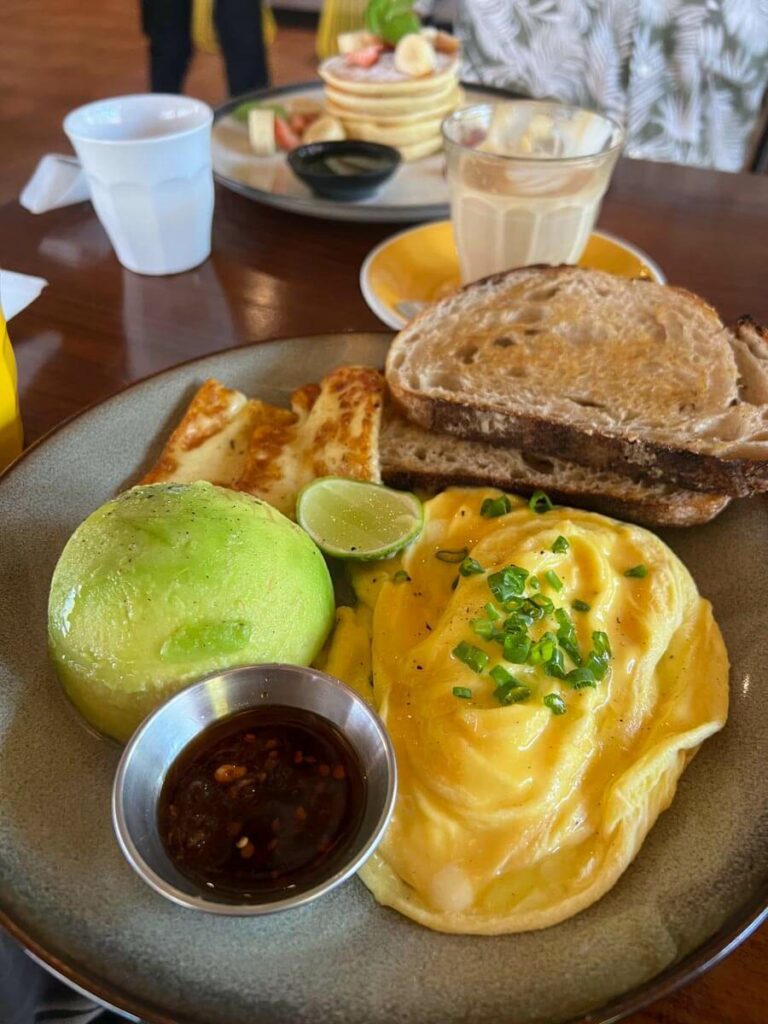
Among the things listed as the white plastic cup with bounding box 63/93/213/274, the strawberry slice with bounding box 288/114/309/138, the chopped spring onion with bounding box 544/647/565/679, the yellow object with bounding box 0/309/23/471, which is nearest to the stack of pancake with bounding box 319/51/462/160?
the strawberry slice with bounding box 288/114/309/138

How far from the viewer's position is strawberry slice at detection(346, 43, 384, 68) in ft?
13.3

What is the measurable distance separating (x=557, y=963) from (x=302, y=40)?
1225cm

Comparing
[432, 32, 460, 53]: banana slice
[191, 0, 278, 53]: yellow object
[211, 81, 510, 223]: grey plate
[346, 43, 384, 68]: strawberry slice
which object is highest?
[432, 32, 460, 53]: banana slice

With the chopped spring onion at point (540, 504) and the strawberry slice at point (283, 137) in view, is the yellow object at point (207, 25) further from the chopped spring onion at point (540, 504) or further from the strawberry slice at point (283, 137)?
the chopped spring onion at point (540, 504)

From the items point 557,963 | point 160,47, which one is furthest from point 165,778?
point 160,47

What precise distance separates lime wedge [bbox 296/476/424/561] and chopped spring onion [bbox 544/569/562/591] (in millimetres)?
378

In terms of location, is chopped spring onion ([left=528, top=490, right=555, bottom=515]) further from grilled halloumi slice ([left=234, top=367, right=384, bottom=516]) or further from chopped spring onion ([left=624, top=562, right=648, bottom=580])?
grilled halloumi slice ([left=234, top=367, right=384, bottom=516])

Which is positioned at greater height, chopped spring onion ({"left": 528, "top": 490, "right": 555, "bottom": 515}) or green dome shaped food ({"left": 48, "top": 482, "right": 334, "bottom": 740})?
green dome shaped food ({"left": 48, "top": 482, "right": 334, "bottom": 740})

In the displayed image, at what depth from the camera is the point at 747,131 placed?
6168mm

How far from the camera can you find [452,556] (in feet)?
6.83

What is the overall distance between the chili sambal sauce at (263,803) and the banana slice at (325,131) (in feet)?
10.3

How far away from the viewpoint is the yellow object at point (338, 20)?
30.2ft

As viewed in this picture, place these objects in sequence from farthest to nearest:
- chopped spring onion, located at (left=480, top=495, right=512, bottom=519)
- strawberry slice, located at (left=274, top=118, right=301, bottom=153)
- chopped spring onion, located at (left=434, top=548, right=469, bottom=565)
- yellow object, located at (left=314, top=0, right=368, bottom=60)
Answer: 1. yellow object, located at (left=314, top=0, right=368, bottom=60)
2. strawberry slice, located at (left=274, top=118, right=301, bottom=153)
3. chopped spring onion, located at (left=480, top=495, right=512, bottom=519)
4. chopped spring onion, located at (left=434, top=548, right=469, bottom=565)

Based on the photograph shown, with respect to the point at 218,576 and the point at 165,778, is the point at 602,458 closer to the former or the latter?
the point at 218,576
